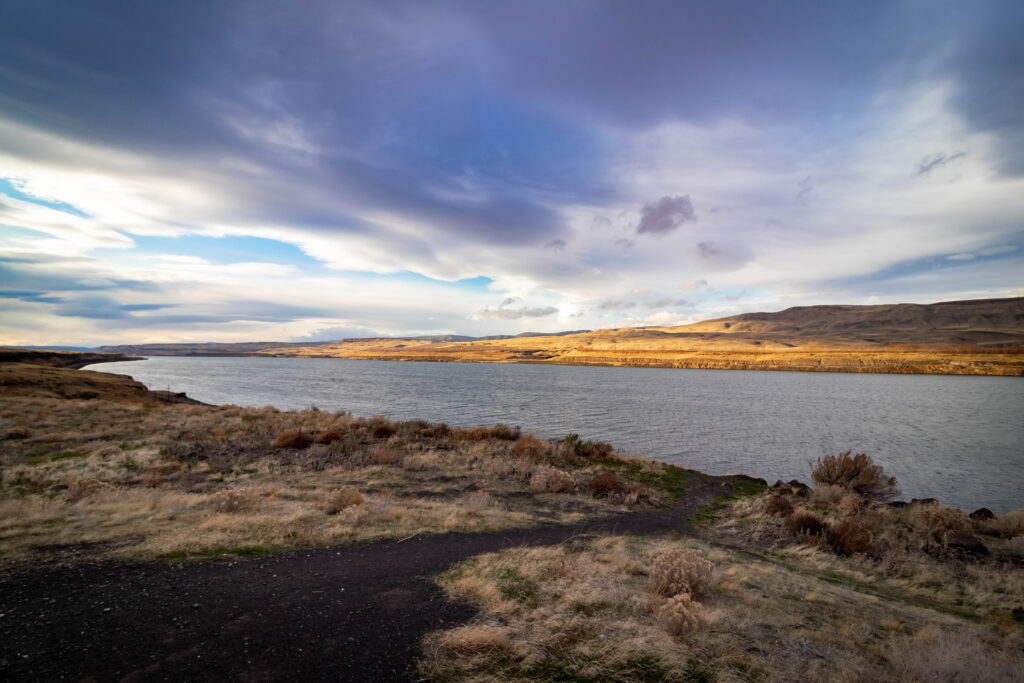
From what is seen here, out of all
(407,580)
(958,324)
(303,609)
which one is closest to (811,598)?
(407,580)

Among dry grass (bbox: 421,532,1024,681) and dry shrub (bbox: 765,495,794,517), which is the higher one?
dry grass (bbox: 421,532,1024,681)

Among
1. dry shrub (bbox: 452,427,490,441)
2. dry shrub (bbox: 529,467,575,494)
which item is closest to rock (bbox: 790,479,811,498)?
dry shrub (bbox: 529,467,575,494)

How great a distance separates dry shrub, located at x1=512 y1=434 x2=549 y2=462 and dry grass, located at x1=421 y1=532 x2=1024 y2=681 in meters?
10.8

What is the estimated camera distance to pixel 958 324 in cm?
17538

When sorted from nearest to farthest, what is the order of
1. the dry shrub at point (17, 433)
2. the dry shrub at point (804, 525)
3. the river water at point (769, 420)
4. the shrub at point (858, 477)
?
1. the dry shrub at point (804, 525)
2. the shrub at point (858, 477)
3. the dry shrub at point (17, 433)
4. the river water at point (769, 420)

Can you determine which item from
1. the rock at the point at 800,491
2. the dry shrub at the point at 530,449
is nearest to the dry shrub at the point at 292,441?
the dry shrub at the point at 530,449

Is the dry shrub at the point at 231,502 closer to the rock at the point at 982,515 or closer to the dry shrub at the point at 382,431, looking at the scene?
the dry shrub at the point at 382,431

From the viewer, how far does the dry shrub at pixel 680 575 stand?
8.16m

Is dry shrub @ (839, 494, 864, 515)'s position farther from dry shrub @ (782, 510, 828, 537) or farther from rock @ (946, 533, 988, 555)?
rock @ (946, 533, 988, 555)

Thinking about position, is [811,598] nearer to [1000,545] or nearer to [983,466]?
[1000,545]

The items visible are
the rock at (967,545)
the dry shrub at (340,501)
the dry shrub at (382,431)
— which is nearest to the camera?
the rock at (967,545)

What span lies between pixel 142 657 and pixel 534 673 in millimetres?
4665

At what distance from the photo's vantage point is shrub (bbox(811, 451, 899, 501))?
17.6 metres

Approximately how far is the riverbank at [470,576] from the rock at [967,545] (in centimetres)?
5
